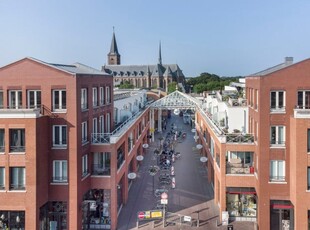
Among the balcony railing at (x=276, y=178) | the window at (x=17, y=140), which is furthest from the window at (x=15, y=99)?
the balcony railing at (x=276, y=178)

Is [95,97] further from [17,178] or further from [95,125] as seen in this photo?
[17,178]

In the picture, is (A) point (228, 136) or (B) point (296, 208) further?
(A) point (228, 136)

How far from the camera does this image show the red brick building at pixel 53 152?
26656 mm

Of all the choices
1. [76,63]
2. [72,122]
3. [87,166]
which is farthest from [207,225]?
[76,63]

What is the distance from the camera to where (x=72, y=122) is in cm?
2875

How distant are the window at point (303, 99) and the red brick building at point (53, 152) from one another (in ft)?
46.8

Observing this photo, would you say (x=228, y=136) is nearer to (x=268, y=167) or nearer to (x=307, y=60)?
(x=268, y=167)

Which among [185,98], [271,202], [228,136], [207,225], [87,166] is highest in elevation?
[185,98]

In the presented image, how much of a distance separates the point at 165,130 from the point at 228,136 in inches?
2460

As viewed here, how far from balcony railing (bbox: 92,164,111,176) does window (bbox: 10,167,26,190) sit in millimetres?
6433

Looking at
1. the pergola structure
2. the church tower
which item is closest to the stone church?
the church tower

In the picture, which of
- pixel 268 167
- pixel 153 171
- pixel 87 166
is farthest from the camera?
pixel 153 171

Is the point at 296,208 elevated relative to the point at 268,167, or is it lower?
lower

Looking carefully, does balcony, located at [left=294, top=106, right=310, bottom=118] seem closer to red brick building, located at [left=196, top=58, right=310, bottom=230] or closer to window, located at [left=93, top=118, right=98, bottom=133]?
red brick building, located at [left=196, top=58, right=310, bottom=230]
